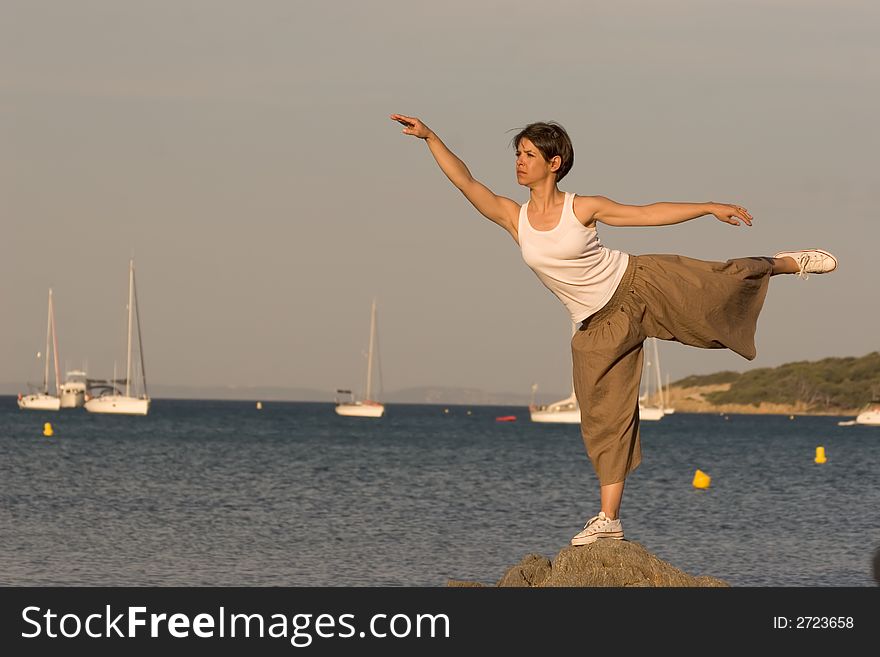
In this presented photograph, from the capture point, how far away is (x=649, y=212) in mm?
9352

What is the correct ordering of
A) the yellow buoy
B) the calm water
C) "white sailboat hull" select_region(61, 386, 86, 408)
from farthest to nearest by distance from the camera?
"white sailboat hull" select_region(61, 386, 86, 408)
the yellow buoy
the calm water

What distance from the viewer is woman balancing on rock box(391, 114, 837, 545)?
377 inches

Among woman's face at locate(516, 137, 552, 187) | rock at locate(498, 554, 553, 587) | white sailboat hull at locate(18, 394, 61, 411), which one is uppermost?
woman's face at locate(516, 137, 552, 187)

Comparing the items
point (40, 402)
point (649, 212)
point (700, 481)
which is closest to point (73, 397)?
point (40, 402)

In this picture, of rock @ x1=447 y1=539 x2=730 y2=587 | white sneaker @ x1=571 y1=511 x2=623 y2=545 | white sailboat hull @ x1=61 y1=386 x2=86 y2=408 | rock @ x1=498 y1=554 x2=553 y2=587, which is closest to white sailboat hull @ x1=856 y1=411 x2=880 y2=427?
white sailboat hull @ x1=61 y1=386 x2=86 y2=408

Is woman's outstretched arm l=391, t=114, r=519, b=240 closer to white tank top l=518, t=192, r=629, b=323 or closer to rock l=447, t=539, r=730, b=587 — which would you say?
white tank top l=518, t=192, r=629, b=323

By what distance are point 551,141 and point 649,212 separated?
0.86m

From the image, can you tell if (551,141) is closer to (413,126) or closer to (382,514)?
(413,126)

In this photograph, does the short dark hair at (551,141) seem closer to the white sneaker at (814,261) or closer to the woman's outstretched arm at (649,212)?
the woman's outstretched arm at (649,212)

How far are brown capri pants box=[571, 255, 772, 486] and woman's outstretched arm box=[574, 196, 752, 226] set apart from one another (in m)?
0.81

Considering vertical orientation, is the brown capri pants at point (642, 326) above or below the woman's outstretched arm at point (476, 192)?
below

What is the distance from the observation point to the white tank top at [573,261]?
9547 mm

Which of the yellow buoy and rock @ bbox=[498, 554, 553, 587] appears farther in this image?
the yellow buoy

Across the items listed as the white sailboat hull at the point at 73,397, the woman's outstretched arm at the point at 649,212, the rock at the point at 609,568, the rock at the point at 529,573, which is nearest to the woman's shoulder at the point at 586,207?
the woman's outstretched arm at the point at 649,212
